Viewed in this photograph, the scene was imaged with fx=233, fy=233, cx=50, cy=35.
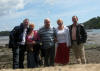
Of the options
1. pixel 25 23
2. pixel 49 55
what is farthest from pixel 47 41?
pixel 25 23

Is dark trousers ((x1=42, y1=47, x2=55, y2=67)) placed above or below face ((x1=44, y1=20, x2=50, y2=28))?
below

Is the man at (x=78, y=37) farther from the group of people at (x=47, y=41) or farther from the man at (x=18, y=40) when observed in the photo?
the man at (x=18, y=40)

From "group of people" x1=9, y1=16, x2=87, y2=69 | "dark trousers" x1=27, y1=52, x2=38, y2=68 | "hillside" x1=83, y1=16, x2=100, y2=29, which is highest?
"hillside" x1=83, y1=16, x2=100, y2=29

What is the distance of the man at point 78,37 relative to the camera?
9.66 meters

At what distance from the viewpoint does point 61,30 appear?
975 cm

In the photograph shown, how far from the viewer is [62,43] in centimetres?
988

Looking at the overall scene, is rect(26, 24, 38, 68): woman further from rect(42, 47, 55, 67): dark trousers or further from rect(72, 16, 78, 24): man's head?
rect(72, 16, 78, 24): man's head

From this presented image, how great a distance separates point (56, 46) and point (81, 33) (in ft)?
4.04

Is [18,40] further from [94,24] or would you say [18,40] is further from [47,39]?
[94,24]

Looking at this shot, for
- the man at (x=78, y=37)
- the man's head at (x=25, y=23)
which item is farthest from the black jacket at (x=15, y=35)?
the man at (x=78, y=37)

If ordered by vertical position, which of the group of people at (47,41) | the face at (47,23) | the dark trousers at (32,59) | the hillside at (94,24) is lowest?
the dark trousers at (32,59)

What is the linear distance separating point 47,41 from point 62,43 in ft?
2.23

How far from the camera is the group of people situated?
965 cm

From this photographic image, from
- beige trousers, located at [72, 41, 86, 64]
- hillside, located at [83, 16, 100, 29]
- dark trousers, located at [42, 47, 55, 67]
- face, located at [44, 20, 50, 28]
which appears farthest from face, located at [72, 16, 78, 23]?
hillside, located at [83, 16, 100, 29]
